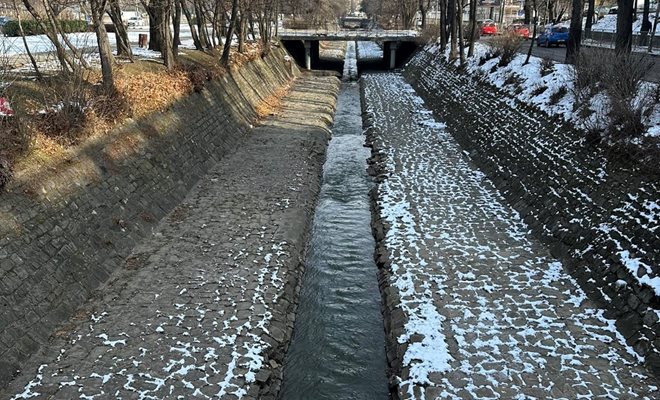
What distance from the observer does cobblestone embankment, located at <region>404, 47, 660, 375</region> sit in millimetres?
9625

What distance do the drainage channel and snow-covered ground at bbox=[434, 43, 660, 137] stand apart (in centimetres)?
649

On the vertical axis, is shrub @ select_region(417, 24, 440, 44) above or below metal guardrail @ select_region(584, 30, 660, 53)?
above

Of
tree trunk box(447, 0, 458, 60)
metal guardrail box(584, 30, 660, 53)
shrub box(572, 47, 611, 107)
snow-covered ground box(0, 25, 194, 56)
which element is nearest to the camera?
shrub box(572, 47, 611, 107)

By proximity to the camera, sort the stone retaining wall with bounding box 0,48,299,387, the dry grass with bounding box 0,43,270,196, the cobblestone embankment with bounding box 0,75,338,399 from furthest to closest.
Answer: the dry grass with bounding box 0,43,270,196 < the stone retaining wall with bounding box 0,48,299,387 < the cobblestone embankment with bounding box 0,75,338,399

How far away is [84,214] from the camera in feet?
39.2

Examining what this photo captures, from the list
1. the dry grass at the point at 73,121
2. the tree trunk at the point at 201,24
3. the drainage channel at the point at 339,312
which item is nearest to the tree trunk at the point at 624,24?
the drainage channel at the point at 339,312

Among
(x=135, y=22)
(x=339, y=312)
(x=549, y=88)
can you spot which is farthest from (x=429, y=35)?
(x=339, y=312)

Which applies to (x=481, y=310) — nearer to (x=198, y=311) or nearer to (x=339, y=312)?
(x=339, y=312)

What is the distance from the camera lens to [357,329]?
10602 mm

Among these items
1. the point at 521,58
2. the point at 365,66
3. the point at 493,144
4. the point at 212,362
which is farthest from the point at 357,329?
the point at 365,66

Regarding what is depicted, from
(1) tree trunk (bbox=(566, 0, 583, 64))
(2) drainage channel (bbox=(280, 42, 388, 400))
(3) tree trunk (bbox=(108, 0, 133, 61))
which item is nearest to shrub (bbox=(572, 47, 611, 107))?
(1) tree trunk (bbox=(566, 0, 583, 64))

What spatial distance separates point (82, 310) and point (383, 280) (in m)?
6.11

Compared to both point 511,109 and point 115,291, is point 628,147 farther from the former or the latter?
point 115,291

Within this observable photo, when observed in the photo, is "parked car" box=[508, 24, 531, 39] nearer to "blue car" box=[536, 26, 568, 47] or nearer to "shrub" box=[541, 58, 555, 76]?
"blue car" box=[536, 26, 568, 47]
